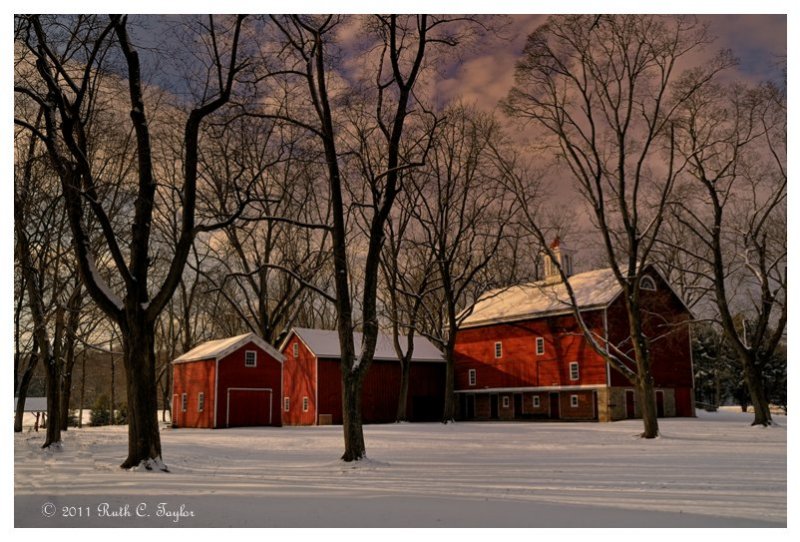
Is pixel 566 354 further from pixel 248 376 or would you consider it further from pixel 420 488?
pixel 420 488

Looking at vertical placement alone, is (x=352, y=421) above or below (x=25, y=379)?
below

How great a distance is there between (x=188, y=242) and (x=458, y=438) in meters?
12.0

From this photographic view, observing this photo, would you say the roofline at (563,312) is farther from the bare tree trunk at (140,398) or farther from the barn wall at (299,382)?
the bare tree trunk at (140,398)

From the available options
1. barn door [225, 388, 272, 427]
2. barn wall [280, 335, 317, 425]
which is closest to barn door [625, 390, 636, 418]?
barn wall [280, 335, 317, 425]

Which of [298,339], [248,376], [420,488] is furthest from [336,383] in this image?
[420,488]

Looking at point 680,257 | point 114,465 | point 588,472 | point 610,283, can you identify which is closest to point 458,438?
point 588,472

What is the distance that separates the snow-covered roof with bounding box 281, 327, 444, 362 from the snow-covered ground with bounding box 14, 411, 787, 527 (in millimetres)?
Answer: 17290

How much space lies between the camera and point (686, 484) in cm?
1144

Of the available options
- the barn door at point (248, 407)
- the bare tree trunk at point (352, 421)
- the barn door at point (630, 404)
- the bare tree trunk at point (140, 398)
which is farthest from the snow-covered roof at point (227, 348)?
the bare tree trunk at point (140, 398)

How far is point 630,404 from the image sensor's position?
33.5 meters

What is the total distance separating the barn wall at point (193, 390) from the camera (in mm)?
33469

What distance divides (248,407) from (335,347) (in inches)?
205

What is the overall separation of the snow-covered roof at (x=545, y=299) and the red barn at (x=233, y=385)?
10.8m

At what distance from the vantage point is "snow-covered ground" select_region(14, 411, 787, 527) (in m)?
9.22
